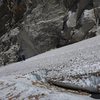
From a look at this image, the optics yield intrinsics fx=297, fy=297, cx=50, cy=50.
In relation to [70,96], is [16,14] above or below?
above

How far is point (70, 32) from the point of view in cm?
2498

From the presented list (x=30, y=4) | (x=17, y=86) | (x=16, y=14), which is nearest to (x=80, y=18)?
(x=30, y=4)

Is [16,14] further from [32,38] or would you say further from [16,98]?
[16,98]

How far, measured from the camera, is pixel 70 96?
775 centimetres

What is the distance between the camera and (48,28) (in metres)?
27.5

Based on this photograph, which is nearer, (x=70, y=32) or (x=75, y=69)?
(x=75, y=69)

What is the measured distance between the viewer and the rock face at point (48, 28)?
926 inches

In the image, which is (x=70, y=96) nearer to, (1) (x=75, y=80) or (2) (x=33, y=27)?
(1) (x=75, y=80)

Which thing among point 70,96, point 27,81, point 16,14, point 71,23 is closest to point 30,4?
point 16,14

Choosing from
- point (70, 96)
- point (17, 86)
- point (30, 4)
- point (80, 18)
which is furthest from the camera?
point (30, 4)

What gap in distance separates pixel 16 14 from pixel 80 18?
1318cm

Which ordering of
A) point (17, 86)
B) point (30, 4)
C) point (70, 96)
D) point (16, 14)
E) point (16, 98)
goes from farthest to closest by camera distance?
point (16, 14)
point (30, 4)
point (17, 86)
point (16, 98)
point (70, 96)

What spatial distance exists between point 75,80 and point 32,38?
19.7m

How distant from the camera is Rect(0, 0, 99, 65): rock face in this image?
2351cm
